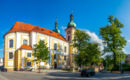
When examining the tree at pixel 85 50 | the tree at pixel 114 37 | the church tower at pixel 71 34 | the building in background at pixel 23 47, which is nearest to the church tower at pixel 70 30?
the church tower at pixel 71 34

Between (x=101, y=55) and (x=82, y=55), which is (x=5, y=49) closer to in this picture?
(x=82, y=55)

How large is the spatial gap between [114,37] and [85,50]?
26.3 feet

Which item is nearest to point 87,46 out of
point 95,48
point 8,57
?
point 95,48

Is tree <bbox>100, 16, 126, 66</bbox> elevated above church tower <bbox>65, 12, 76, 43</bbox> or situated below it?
below

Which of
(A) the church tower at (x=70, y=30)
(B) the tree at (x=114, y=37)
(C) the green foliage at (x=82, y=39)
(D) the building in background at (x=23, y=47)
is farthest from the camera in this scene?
(A) the church tower at (x=70, y=30)

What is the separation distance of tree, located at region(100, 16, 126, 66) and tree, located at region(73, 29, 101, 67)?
10.8ft

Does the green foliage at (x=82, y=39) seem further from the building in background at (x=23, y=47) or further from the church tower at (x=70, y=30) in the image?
the church tower at (x=70, y=30)

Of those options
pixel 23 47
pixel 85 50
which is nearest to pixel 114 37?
pixel 85 50

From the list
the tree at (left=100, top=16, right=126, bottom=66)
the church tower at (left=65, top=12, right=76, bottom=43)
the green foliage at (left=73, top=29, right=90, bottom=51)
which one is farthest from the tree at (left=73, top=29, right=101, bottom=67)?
the church tower at (left=65, top=12, right=76, bottom=43)

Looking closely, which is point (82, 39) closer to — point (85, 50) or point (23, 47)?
point (85, 50)

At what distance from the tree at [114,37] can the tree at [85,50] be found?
3.28 m

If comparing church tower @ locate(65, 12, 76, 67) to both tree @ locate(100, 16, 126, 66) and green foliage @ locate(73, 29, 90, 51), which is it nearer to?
green foliage @ locate(73, 29, 90, 51)

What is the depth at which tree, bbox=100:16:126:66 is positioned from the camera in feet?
101

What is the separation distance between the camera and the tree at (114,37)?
3064 centimetres
